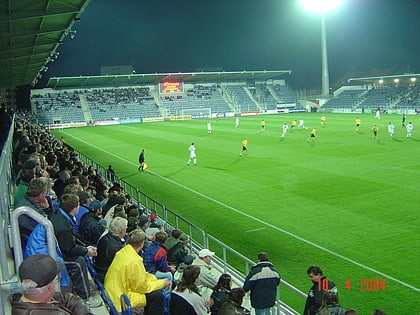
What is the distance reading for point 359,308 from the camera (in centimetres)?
868

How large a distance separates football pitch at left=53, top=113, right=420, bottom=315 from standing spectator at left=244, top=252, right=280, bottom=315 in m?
→ 2.69

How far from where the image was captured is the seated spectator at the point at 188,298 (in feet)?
15.7

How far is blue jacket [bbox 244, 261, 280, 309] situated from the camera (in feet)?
21.8

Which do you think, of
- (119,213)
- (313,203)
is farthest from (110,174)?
(119,213)

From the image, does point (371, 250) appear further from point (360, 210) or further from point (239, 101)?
point (239, 101)

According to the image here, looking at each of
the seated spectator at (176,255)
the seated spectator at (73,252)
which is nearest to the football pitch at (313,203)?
the seated spectator at (176,255)

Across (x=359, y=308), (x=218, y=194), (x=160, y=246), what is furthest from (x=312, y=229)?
(x=160, y=246)

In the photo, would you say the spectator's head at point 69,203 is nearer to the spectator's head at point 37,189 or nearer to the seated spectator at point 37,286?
the spectator's head at point 37,189

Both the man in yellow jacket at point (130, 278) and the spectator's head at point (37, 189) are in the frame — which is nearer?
the man in yellow jacket at point (130, 278)

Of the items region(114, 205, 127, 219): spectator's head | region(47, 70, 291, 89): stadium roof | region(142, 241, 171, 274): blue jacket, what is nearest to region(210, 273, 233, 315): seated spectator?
region(142, 241, 171, 274): blue jacket

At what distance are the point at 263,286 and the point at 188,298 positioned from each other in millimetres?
2157

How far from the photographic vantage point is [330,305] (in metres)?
5.80

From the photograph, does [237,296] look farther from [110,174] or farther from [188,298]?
[110,174]

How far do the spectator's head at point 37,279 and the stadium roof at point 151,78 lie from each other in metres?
69.0
